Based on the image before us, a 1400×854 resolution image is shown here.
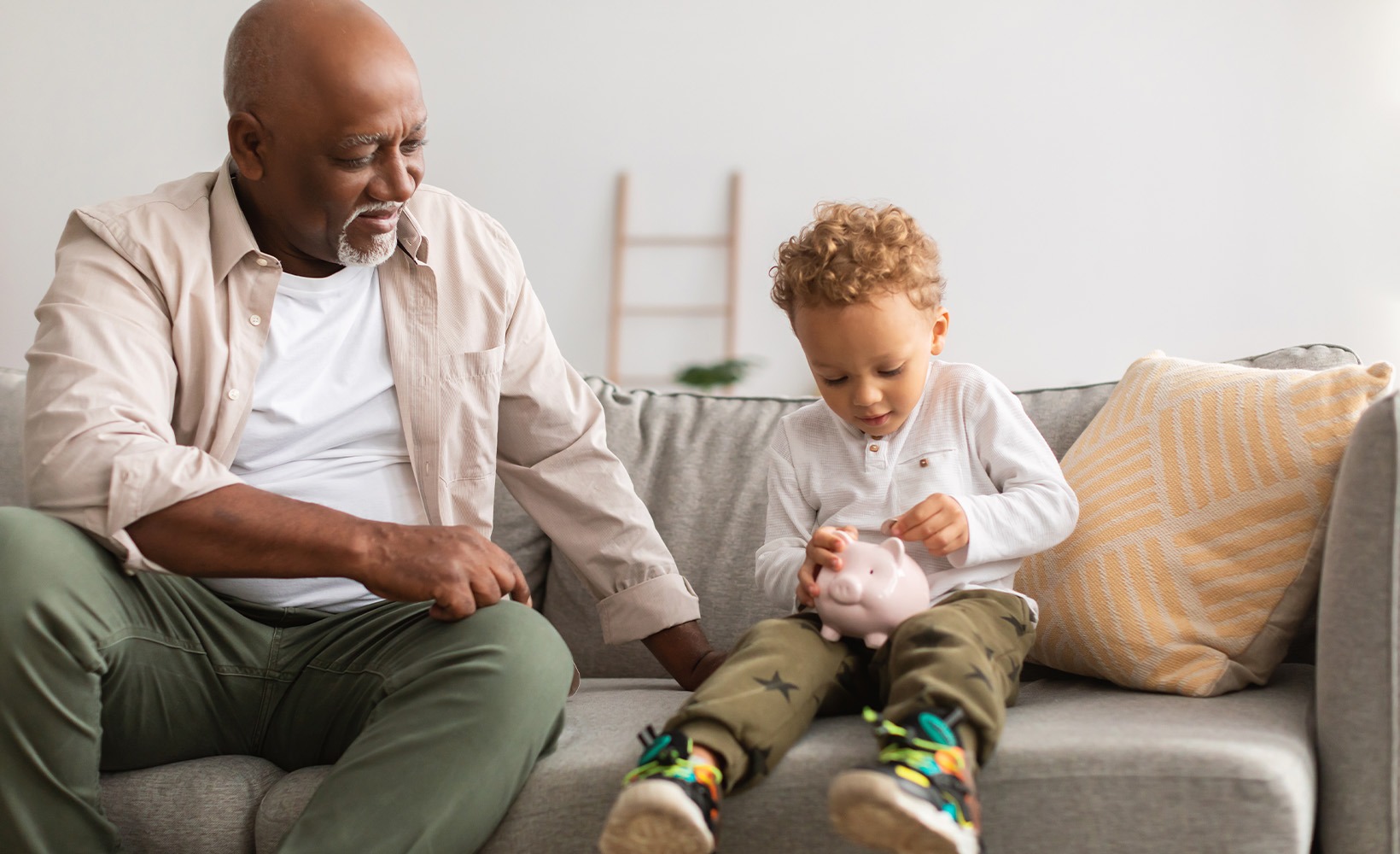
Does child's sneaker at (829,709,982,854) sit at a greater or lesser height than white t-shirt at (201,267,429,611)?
lesser

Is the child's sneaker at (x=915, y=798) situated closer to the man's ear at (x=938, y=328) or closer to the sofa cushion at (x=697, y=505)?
the man's ear at (x=938, y=328)

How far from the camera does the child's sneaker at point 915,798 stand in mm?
814

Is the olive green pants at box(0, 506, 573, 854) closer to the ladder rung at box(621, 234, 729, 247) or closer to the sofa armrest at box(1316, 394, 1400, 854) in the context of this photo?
the sofa armrest at box(1316, 394, 1400, 854)

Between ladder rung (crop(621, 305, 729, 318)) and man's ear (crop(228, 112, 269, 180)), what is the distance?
8.94 ft

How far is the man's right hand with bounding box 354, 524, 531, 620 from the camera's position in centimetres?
112

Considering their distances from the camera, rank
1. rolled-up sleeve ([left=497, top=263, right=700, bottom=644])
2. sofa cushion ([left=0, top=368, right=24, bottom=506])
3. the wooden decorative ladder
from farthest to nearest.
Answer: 1. the wooden decorative ladder
2. sofa cushion ([left=0, top=368, right=24, bottom=506])
3. rolled-up sleeve ([left=497, top=263, right=700, bottom=644])

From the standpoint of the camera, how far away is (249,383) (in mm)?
1343

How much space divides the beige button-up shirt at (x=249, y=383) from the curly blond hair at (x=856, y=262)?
1.31 feet

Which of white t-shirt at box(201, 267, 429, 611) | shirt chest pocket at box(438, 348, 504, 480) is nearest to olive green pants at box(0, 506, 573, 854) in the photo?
white t-shirt at box(201, 267, 429, 611)

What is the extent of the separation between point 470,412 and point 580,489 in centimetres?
19

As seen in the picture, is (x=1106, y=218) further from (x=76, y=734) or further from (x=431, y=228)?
(x=76, y=734)

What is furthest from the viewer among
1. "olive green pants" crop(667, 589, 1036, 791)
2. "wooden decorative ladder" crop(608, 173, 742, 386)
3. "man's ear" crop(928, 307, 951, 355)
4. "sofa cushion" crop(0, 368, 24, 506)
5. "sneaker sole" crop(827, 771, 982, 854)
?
"wooden decorative ladder" crop(608, 173, 742, 386)

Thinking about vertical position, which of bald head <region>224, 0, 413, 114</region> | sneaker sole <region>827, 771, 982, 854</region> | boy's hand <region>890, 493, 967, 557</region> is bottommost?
sneaker sole <region>827, 771, 982, 854</region>

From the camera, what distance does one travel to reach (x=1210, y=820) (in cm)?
89
